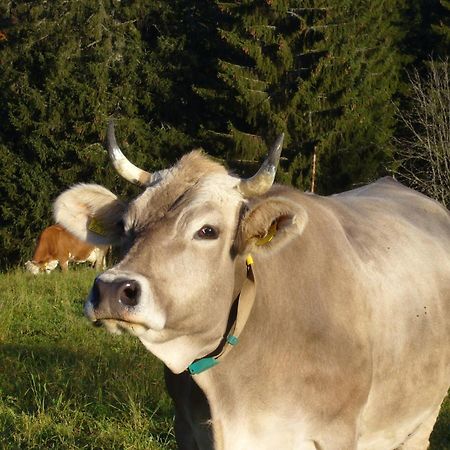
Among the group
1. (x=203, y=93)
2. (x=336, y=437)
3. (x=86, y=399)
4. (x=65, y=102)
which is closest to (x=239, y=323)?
(x=336, y=437)

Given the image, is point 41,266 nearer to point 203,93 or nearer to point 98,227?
point 203,93

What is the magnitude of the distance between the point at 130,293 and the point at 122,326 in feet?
0.57

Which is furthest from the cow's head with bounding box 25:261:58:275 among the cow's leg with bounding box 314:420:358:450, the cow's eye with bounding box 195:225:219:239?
the cow's eye with bounding box 195:225:219:239

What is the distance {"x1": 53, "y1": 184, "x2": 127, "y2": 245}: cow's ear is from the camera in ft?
15.2

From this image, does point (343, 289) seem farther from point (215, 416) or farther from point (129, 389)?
point (129, 389)

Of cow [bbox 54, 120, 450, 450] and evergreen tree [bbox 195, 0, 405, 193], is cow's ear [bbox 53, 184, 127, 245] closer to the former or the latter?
cow [bbox 54, 120, 450, 450]

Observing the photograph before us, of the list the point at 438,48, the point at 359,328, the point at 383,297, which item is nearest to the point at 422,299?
the point at 383,297

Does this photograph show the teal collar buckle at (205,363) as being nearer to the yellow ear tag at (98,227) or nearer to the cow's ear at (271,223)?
the cow's ear at (271,223)

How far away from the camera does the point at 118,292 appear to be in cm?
370

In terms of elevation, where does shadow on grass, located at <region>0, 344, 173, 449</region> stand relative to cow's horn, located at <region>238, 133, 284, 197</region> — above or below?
below

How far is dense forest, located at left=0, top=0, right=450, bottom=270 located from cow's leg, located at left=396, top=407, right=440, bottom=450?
24.7 meters

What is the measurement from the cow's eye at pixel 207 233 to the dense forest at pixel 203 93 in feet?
86.6

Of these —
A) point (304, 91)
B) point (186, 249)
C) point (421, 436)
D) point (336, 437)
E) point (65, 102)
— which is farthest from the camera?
point (65, 102)

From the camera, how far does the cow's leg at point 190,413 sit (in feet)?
15.0
